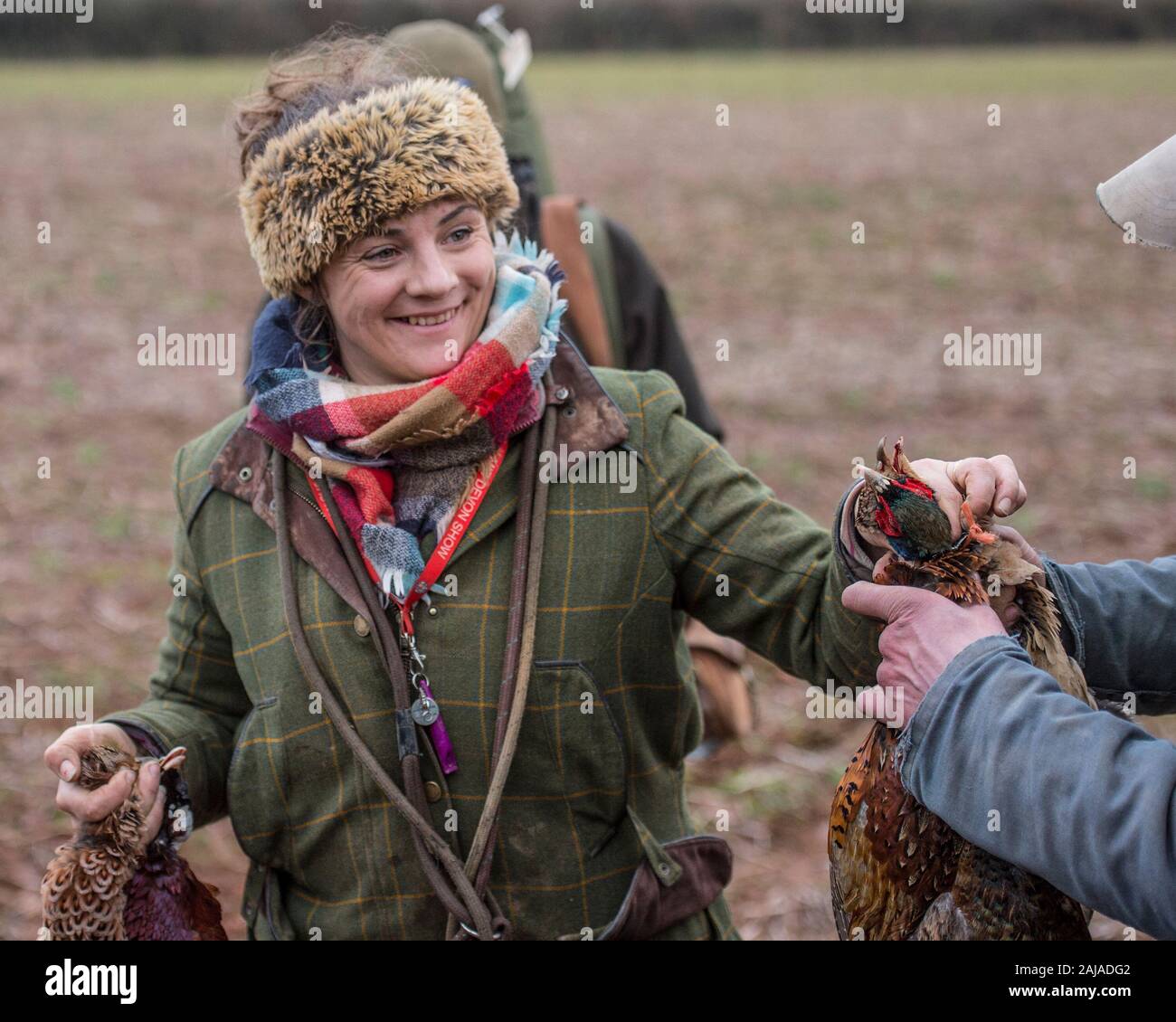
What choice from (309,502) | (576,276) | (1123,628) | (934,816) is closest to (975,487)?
(1123,628)

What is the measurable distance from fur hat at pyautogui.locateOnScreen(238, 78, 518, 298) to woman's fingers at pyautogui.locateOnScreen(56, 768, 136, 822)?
3.65 feet

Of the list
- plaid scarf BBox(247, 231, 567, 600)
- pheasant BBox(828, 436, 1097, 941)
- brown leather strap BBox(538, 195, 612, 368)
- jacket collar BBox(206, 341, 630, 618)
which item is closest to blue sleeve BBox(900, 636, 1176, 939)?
pheasant BBox(828, 436, 1097, 941)

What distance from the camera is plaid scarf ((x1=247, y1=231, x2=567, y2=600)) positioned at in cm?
249

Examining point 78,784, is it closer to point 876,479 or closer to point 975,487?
point 876,479

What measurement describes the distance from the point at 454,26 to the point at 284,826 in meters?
3.11

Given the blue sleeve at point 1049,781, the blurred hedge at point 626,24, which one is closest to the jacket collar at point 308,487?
the blue sleeve at point 1049,781

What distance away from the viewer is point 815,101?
24.8 meters

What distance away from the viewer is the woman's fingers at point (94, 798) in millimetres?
2416

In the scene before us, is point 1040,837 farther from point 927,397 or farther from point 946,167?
point 946,167

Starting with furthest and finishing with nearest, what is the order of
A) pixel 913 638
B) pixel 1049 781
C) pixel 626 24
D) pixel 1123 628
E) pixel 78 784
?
pixel 626 24
pixel 78 784
pixel 1123 628
pixel 913 638
pixel 1049 781

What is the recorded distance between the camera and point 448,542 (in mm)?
2525

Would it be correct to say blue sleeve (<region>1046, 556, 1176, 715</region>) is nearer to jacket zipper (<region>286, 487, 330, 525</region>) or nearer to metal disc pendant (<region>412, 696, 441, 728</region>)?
metal disc pendant (<region>412, 696, 441, 728</region>)

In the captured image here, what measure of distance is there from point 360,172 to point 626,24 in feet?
127

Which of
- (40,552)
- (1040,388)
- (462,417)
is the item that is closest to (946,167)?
(1040,388)
